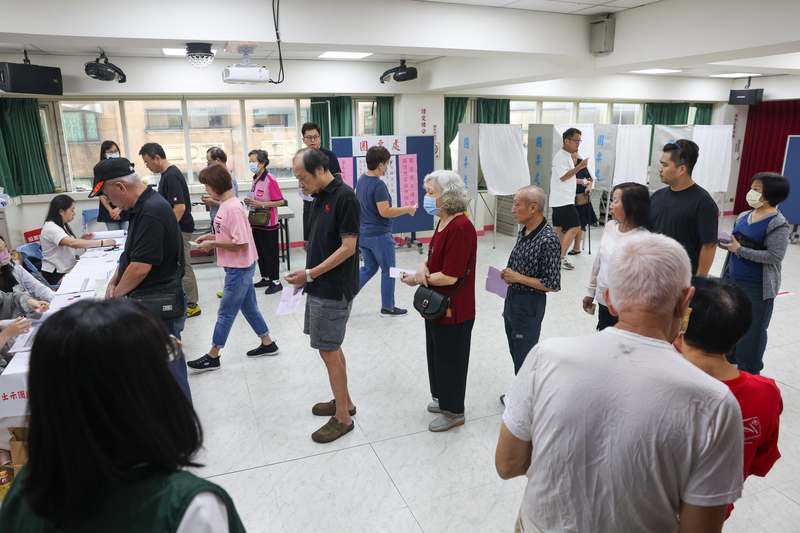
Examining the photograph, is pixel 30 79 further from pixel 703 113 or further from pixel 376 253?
pixel 703 113

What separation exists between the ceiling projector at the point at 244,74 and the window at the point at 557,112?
6.40 m

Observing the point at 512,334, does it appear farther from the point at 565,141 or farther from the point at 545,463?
the point at 565,141

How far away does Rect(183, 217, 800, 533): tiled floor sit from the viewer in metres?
2.31

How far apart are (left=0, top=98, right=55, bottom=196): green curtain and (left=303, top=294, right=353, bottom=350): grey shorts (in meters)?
5.84

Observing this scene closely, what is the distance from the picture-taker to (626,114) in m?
10.3

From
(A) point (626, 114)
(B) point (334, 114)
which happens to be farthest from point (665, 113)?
(B) point (334, 114)

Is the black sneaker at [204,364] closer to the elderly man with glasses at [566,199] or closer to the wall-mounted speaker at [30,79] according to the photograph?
the wall-mounted speaker at [30,79]

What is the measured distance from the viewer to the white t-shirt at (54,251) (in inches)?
164

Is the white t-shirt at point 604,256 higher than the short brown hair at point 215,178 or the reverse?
the reverse

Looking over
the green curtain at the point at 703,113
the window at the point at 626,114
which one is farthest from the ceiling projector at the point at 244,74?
the green curtain at the point at 703,113

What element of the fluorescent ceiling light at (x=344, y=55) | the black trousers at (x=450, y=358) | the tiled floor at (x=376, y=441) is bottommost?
the tiled floor at (x=376, y=441)

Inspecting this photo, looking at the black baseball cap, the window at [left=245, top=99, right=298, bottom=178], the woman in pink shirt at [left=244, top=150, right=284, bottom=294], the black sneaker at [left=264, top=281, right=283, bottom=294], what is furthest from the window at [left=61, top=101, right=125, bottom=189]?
the black baseball cap

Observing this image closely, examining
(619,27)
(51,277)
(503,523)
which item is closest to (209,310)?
(51,277)

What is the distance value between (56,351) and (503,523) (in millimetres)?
2057
